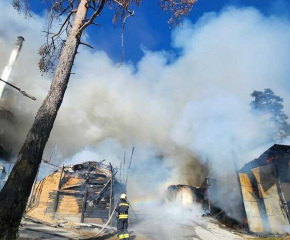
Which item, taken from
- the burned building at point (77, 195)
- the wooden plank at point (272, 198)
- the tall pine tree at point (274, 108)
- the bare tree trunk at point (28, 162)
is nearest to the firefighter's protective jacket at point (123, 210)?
the bare tree trunk at point (28, 162)

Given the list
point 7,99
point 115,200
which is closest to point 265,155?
point 115,200

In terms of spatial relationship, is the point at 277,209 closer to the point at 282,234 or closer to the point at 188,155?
the point at 282,234

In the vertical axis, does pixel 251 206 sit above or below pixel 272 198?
below

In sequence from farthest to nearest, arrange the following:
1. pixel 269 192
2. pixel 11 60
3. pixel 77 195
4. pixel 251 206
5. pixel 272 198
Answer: pixel 11 60 → pixel 77 195 → pixel 251 206 → pixel 269 192 → pixel 272 198

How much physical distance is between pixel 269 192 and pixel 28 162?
40.3ft

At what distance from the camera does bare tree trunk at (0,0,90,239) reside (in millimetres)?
3326

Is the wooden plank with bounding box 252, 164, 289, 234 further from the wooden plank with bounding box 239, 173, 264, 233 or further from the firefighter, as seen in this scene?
the firefighter

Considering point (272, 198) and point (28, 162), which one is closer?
point (28, 162)

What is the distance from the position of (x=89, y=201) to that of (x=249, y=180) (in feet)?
32.6

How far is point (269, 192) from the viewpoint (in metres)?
11.8

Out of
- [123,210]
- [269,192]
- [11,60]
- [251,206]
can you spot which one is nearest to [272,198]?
[269,192]

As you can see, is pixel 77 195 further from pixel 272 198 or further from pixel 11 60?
pixel 11 60

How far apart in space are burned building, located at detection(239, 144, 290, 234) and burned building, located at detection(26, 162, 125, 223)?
830cm

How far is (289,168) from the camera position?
36.2 feet
